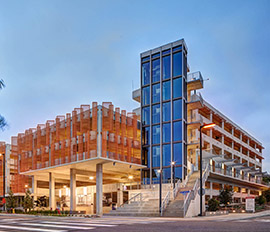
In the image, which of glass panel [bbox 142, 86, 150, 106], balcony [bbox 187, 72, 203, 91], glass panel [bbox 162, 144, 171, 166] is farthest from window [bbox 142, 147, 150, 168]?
balcony [bbox 187, 72, 203, 91]

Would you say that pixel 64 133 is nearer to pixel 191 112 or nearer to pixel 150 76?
pixel 150 76

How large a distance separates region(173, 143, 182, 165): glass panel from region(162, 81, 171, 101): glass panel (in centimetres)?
651

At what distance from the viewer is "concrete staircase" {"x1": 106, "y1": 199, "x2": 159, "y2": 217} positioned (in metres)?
30.1

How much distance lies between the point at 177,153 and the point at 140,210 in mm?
12300

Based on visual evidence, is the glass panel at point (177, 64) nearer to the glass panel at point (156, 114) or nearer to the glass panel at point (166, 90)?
the glass panel at point (166, 90)

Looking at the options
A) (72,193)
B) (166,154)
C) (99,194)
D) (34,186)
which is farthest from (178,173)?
(34,186)

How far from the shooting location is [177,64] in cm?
4422

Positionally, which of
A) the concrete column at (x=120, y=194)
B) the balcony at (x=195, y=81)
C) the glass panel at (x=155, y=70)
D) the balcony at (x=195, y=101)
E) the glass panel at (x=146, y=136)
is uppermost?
the glass panel at (x=155, y=70)

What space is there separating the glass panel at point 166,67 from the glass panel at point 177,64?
0.75 metres

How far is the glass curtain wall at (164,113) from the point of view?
42125mm

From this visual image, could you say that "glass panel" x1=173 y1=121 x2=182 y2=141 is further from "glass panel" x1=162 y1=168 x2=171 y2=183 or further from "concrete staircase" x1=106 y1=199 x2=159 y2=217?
"concrete staircase" x1=106 y1=199 x2=159 y2=217

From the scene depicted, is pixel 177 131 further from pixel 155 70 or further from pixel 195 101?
pixel 155 70

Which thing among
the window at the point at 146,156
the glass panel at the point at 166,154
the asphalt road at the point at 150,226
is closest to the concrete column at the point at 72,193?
the window at the point at 146,156

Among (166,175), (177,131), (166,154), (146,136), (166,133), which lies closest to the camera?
(166,175)
